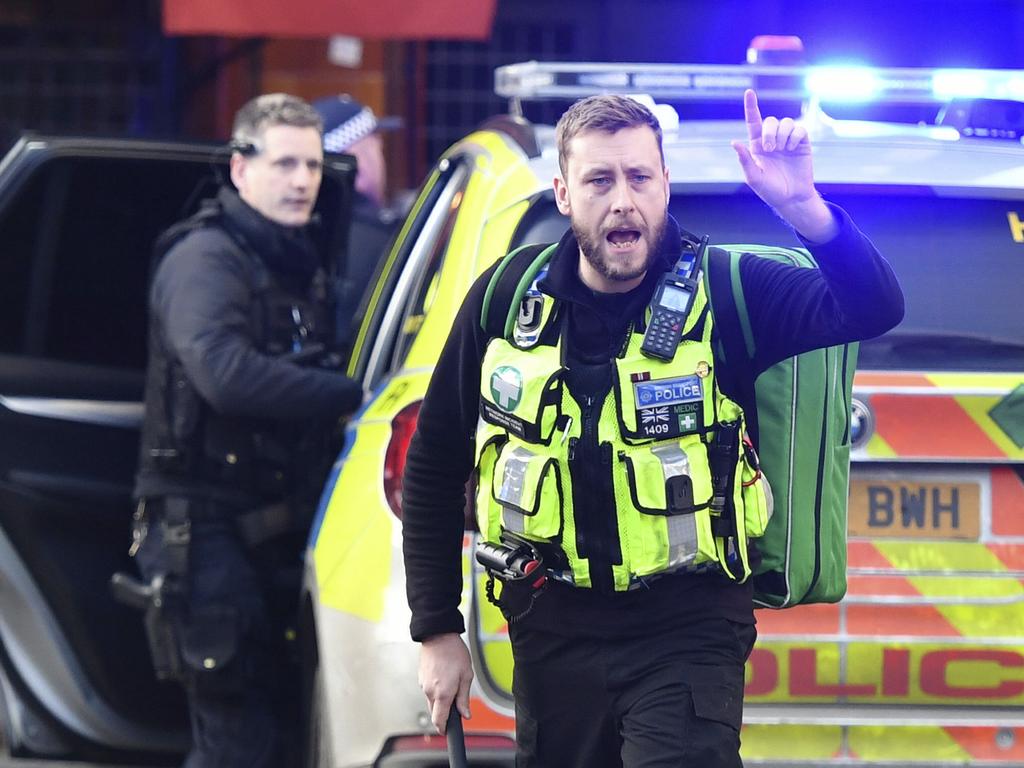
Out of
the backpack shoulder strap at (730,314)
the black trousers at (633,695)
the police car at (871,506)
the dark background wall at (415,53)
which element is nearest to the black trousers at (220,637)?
the police car at (871,506)

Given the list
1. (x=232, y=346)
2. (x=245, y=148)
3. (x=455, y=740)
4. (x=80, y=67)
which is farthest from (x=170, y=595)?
(x=80, y=67)

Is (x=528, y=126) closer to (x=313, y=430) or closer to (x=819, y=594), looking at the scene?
(x=313, y=430)

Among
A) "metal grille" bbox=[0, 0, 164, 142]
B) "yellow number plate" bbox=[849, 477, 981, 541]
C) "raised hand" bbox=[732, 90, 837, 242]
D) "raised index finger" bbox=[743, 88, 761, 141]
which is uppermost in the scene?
"metal grille" bbox=[0, 0, 164, 142]

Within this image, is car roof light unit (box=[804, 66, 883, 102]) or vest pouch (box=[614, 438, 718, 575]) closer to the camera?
vest pouch (box=[614, 438, 718, 575])

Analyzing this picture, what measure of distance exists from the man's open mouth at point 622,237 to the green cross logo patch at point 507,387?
0.26m

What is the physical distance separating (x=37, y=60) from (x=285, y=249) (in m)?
6.22

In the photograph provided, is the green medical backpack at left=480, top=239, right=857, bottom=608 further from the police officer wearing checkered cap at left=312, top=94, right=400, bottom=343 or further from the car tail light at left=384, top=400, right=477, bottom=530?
the police officer wearing checkered cap at left=312, top=94, right=400, bottom=343

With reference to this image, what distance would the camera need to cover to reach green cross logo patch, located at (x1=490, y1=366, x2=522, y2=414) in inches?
115

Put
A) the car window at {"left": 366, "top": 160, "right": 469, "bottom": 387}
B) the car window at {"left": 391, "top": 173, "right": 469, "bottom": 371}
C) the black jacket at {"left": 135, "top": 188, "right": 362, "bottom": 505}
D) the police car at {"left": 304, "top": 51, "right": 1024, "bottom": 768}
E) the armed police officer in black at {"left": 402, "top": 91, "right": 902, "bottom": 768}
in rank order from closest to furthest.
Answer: the armed police officer in black at {"left": 402, "top": 91, "right": 902, "bottom": 768} → the police car at {"left": 304, "top": 51, "right": 1024, "bottom": 768} → the car window at {"left": 391, "top": 173, "right": 469, "bottom": 371} → the car window at {"left": 366, "top": 160, "right": 469, "bottom": 387} → the black jacket at {"left": 135, "top": 188, "right": 362, "bottom": 505}

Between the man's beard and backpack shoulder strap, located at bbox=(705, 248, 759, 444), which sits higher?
the man's beard

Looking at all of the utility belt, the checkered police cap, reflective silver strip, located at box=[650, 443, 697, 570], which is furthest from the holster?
the checkered police cap

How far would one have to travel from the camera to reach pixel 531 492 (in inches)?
113

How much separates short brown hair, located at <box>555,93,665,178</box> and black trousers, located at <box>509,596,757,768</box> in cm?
77

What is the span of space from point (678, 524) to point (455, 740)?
58cm
